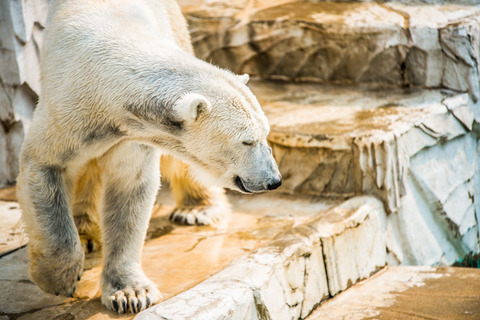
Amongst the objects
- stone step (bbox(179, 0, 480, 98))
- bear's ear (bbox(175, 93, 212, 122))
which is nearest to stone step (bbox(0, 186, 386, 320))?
bear's ear (bbox(175, 93, 212, 122))

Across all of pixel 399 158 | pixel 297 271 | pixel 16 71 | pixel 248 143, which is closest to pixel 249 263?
pixel 297 271

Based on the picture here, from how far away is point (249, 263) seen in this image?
3154mm

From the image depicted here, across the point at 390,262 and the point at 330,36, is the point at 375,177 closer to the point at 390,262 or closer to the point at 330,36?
the point at 390,262

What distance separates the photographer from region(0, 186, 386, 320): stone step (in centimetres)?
292

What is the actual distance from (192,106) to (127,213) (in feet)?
2.57

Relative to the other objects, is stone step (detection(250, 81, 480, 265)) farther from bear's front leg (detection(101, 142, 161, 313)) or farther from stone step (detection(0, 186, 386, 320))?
bear's front leg (detection(101, 142, 161, 313))

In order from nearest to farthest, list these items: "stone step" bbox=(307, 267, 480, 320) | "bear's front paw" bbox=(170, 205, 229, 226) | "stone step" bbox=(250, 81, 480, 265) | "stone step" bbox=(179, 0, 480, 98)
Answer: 1. "stone step" bbox=(307, 267, 480, 320)
2. "bear's front paw" bbox=(170, 205, 229, 226)
3. "stone step" bbox=(250, 81, 480, 265)
4. "stone step" bbox=(179, 0, 480, 98)

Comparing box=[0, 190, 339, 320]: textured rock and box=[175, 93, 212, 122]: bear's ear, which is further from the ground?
box=[175, 93, 212, 122]: bear's ear

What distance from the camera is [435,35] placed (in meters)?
5.21

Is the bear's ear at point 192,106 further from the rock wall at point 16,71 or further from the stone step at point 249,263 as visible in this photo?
the rock wall at point 16,71

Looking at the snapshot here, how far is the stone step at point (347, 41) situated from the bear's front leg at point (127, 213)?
2.88 m

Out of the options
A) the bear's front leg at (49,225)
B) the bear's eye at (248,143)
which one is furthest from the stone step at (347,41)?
the bear's front leg at (49,225)

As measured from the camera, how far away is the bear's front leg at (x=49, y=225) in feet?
9.50

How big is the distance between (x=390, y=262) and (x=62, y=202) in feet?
7.25
